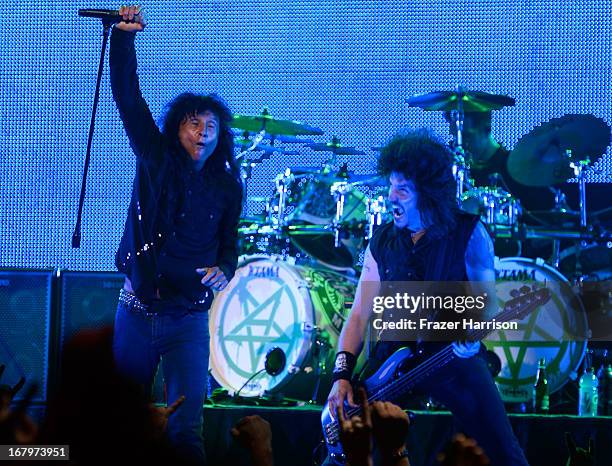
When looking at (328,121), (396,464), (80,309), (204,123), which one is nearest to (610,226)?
(328,121)

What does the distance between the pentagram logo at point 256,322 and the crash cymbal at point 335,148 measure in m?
0.88

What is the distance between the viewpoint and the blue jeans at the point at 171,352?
3.84 meters

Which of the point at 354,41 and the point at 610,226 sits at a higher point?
the point at 354,41

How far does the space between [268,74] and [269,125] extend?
375 mm

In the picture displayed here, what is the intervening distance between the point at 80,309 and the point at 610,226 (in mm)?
3246

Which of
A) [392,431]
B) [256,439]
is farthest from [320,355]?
[392,431]

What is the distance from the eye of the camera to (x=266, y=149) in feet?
19.9

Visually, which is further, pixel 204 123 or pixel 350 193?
pixel 350 193

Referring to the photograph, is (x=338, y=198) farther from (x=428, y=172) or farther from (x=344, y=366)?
(x=344, y=366)

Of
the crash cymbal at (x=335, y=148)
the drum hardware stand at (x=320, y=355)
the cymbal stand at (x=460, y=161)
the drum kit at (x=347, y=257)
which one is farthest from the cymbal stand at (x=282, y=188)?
the cymbal stand at (x=460, y=161)

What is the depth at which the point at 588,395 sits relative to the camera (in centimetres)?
524

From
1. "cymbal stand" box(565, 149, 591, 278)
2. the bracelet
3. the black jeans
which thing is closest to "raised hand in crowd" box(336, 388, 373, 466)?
the bracelet

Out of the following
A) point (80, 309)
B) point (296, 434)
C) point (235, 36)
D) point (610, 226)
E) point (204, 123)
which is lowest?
point (296, 434)

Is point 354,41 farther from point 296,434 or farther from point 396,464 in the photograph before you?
point 396,464
